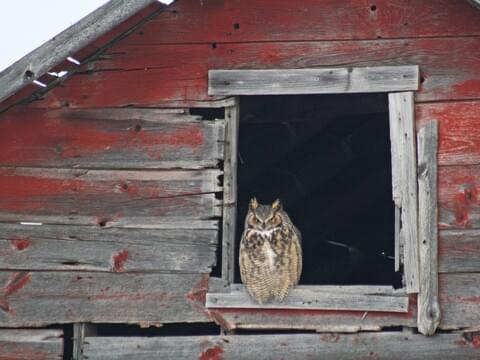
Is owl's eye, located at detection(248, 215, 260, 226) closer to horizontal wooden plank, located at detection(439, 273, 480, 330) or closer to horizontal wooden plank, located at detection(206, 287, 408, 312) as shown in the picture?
horizontal wooden plank, located at detection(206, 287, 408, 312)

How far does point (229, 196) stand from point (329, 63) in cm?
88

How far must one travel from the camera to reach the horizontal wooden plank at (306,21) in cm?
646

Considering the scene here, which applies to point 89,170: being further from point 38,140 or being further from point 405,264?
point 405,264

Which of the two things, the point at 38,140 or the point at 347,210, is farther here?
the point at 347,210

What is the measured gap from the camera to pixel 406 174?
635cm

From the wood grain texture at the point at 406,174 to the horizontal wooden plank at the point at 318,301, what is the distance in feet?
0.41

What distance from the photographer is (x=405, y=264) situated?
20.7 ft

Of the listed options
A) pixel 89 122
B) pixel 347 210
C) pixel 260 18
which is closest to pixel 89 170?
pixel 89 122

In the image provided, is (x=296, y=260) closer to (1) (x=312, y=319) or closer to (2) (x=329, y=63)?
(1) (x=312, y=319)

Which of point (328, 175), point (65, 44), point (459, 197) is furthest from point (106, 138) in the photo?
point (328, 175)

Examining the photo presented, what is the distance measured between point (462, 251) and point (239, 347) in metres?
1.26

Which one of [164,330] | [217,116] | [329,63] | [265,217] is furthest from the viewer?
[164,330]

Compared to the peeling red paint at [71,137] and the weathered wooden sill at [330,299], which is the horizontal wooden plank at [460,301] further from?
the peeling red paint at [71,137]

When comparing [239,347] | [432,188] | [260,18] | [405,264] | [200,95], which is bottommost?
[239,347]
